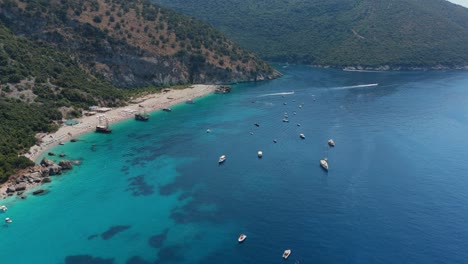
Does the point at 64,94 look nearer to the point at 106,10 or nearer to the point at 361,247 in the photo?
the point at 106,10

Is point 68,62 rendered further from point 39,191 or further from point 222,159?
point 222,159

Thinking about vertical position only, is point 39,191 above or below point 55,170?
below

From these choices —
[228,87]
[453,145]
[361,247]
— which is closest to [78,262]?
[361,247]

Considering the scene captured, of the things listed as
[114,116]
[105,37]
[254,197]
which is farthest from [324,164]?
[105,37]

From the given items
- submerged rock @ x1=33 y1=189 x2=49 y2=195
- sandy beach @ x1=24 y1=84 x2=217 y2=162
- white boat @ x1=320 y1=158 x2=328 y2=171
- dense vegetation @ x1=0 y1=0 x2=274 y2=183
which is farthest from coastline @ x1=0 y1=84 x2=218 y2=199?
white boat @ x1=320 y1=158 x2=328 y2=171

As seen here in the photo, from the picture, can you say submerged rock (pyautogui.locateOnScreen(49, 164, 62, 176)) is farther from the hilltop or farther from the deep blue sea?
the hilltop
